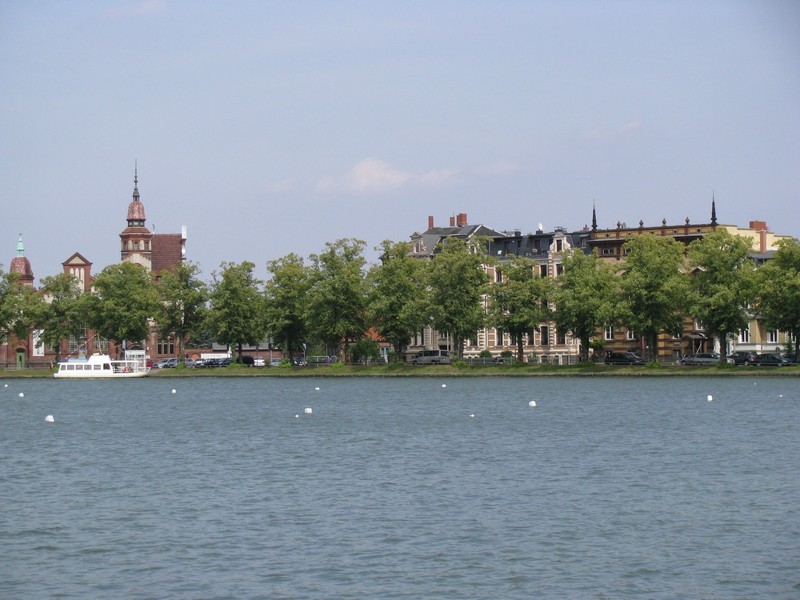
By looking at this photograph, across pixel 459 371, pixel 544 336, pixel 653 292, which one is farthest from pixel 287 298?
pixel 653 292

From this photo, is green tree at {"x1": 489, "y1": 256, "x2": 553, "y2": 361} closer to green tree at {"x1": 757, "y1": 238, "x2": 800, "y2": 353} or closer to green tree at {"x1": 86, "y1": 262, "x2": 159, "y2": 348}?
green tree at {"x1": 757, "y1": 238, "x2": 800, "y2": 353}

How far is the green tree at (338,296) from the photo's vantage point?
139875 mm

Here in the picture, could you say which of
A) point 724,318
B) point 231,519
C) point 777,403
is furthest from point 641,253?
point 231,519

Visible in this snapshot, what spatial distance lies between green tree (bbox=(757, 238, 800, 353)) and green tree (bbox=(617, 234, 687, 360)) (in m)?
7.66

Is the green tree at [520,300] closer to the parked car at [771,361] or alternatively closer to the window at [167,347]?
the parked car at [771,361]

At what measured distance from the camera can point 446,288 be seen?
13475 centimetres

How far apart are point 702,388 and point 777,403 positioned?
68.9 feet

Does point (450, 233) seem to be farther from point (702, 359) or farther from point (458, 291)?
point (702, 359)

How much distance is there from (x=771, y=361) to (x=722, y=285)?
400 inches

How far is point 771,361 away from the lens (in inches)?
4828

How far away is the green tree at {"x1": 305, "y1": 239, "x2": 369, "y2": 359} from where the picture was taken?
140 meters

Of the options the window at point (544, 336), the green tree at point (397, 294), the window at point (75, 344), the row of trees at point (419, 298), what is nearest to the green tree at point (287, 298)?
the row of trees at point (419, 298)

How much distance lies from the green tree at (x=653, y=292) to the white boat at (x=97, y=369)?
205ft

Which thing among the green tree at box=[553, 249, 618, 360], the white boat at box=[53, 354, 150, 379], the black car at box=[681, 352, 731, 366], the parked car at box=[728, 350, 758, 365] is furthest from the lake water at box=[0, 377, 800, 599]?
the white boat at box=[53, 354, 150, 379]
